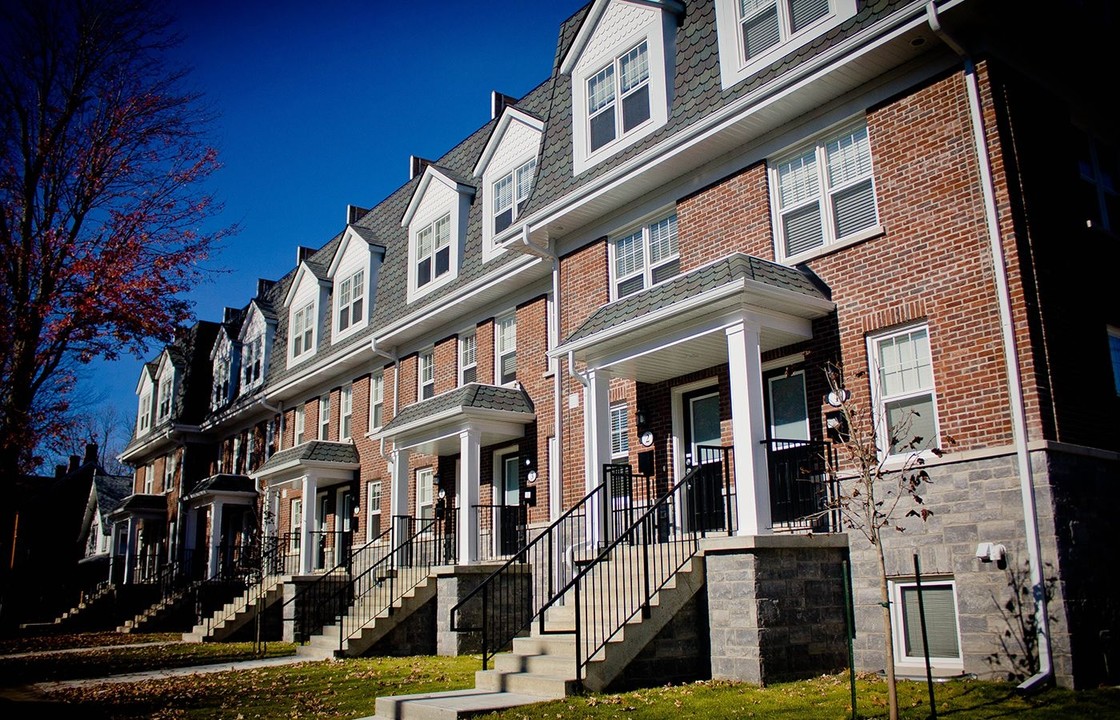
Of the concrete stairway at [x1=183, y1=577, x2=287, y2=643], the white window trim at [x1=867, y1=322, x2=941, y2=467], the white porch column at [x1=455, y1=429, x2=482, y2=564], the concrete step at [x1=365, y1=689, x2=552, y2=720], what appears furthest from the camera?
the concrete stairway at [x1=183, y1=577, x2=287, y2=643]

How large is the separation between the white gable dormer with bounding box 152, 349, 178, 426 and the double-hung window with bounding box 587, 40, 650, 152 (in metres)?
25.8

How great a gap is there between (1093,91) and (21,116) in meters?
18.4

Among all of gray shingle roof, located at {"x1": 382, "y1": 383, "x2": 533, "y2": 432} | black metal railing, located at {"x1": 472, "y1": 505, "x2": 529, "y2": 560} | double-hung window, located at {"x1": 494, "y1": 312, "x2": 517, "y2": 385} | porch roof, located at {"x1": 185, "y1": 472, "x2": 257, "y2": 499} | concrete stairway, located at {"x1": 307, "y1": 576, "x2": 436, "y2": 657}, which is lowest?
concrete stairway, located at {"x1": 307, "y1": 576, "x2": 436, "y2": 657}

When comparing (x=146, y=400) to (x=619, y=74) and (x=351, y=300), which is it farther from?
(x=619, y=74)

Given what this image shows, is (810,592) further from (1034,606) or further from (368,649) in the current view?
(368,649)

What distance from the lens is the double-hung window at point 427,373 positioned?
830 inches

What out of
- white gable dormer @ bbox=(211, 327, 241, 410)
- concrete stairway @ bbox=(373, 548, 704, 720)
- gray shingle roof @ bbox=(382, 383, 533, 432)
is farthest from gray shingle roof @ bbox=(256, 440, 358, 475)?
concrete stairway @ bbox=(373, 548, 704, 720)

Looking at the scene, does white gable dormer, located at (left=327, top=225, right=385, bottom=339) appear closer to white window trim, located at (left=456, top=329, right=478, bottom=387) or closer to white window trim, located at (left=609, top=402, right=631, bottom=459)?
white window trim, located at (left=456, top=329, right=478, bottom=387)

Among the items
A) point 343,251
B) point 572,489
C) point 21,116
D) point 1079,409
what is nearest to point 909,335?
point 1079,409

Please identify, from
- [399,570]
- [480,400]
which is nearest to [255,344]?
[399,570]

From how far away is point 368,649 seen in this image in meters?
16.1

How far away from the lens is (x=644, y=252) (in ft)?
48.3

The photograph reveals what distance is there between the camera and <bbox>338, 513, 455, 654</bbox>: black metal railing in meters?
16.8

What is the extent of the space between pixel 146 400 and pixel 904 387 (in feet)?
125
